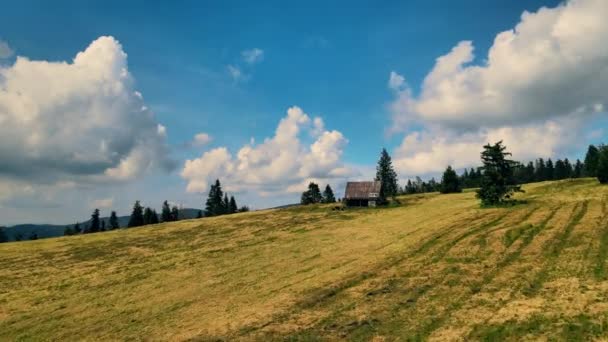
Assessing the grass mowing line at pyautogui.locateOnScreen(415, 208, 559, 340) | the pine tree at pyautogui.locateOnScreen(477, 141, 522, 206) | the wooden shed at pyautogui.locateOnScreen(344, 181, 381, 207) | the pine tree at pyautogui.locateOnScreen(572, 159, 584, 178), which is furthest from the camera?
the pine tree at pyautogui.locateOnScreen(572, 159, 584, 178)

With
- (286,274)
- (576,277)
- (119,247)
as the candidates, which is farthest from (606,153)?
(119,247)

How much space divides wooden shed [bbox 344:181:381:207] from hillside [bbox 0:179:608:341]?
1783 inches

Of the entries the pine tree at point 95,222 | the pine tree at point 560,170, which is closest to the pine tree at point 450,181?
the pine tree at point 560,170

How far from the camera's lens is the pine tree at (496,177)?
201ft

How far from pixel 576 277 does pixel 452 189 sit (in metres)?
91.4

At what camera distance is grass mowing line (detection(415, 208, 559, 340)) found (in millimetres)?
19150

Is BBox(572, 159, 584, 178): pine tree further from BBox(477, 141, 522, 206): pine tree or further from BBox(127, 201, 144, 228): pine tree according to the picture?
BBox(127, 201, 144, 228): pine tree

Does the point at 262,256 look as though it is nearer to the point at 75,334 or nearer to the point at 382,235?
the point at 382,235

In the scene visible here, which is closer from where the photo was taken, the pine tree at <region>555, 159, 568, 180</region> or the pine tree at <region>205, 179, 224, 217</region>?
the pine tree at <region>205, 179, 224, 217</region>

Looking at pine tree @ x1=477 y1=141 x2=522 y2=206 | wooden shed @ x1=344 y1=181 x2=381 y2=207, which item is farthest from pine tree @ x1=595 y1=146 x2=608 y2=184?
wooden shed @ x1=344 y1=181 x2=381 y2=207

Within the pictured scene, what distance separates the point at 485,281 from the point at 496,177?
4083cm

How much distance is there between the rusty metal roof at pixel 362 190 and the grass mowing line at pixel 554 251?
5473cm

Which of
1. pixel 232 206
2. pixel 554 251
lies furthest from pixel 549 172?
pixel 554 251

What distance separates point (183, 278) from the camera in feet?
123
